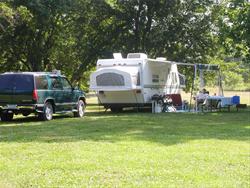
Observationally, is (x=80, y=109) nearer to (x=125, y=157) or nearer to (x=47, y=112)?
(x=47, y=112)

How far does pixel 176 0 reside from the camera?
99.0 feet

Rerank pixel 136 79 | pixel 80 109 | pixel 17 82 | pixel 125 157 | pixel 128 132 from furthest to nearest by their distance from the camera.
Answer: pixel 136 79 < pixel 80 109 < pixel 17 82 < pixel 128 132 < pixel 125 157

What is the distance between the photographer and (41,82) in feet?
59.1

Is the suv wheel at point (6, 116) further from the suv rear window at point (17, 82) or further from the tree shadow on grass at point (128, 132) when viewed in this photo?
the tree shadow on grass at point (128, 132)

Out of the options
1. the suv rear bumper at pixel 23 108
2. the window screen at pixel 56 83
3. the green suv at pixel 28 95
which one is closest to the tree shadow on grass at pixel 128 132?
the suv rear bumper at pixel 23 108

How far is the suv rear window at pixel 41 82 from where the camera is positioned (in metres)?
17.7

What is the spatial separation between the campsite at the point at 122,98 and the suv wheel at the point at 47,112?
0.12 feet

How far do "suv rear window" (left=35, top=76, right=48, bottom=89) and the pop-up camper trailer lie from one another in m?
4.17

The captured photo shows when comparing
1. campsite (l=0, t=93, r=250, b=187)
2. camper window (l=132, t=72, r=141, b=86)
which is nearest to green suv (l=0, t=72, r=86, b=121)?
campsite (l=0, t=93, r=250, b=187)

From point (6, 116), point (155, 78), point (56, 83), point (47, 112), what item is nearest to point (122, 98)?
point (155, 78)

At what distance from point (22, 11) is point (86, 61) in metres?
7.33

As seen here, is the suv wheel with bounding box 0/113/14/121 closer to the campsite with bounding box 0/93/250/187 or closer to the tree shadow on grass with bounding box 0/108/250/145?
the tree shadow on grass with bounding box 0/108/250/145

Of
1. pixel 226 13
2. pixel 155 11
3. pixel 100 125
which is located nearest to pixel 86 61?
pixel 155 11

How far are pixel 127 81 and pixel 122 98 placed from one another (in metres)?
1.23
